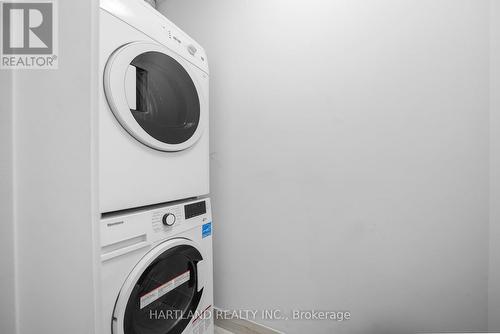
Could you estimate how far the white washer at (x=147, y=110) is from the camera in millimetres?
583

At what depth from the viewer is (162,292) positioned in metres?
0.75

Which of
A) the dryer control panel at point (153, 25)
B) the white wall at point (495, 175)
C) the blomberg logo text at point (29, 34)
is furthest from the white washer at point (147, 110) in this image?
the white wall at point (495, 175)

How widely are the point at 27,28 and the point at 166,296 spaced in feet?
3.60

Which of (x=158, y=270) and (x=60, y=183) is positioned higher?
(x=60, y=183)

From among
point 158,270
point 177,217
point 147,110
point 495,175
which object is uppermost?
point 147,110

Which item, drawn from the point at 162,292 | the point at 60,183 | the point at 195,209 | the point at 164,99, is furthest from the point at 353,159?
the point at 60,183

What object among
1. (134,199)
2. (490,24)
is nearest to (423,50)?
(490,24)

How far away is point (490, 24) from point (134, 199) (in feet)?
5.08

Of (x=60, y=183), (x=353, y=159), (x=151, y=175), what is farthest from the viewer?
(x=353, y=159)

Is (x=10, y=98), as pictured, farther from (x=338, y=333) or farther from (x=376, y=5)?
(x=338, y=333)

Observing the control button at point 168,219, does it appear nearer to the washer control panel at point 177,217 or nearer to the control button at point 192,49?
the washer control panel at point 177,217

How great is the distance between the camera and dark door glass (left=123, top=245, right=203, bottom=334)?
670 millimetres

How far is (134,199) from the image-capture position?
650mm

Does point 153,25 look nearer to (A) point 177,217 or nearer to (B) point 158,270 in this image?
(A) point 177,217
